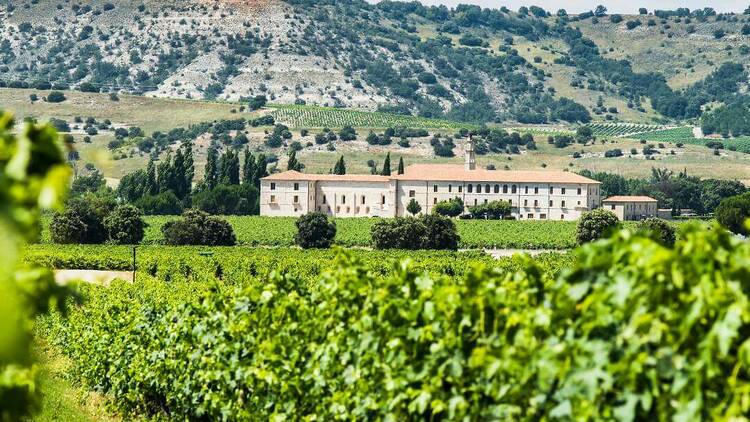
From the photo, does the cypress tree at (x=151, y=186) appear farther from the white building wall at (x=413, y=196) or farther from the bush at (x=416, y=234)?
the bush at (x=416, y=234)

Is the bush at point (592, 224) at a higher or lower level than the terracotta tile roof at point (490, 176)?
lower

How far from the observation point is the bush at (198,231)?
83312mm

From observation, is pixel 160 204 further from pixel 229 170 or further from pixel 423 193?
pixel 423 193

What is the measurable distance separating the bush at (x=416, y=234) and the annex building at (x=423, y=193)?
29328 mm

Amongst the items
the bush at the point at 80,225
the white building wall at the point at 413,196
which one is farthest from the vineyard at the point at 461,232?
the white building wall at the point at 413,196

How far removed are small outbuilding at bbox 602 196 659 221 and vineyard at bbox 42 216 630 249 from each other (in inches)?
398

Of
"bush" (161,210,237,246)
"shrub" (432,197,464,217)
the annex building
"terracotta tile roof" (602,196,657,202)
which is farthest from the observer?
"terracotta tile roof" (602,196,657,202)

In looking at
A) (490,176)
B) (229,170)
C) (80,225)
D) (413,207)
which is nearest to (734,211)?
(490,176)

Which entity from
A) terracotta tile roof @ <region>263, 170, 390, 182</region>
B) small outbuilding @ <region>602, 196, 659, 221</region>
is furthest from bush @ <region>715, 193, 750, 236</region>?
terracotta tile roof @ <region>263, 170, 390, 182</region>

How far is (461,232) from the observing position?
9925 centimetres

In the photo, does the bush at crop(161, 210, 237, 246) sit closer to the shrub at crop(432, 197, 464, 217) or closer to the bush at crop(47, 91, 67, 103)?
the shrub at crop(432, 197, 464, 217)

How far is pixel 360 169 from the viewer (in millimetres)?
157125

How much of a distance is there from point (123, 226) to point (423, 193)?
A: 38136 millimetres

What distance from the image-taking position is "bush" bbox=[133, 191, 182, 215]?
110m
